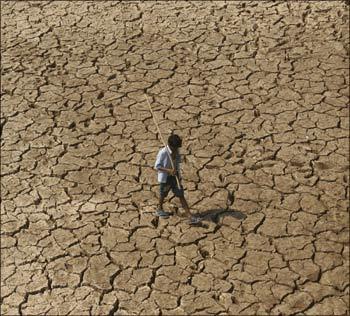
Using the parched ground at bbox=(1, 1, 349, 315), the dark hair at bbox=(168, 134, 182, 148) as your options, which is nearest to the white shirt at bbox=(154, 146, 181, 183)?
the dark hair at bbox=(168, 134, 182, 148)

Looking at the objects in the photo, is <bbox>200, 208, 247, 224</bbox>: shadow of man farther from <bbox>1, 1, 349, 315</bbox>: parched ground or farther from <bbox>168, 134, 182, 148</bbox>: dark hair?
<bbox>168, 134, 182, 148</bbox>: dark hair

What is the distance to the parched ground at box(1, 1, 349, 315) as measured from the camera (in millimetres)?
5777

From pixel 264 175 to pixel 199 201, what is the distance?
827 millimetres

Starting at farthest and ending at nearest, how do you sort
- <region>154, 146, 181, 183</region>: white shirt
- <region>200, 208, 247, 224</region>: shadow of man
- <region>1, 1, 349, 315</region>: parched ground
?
<region>200, 208, 247, 224</region>: shadow of man
<region>154, 146, 181, 183</region>: white shirt
<region>1, 1, 349, 315</region>: parched ground

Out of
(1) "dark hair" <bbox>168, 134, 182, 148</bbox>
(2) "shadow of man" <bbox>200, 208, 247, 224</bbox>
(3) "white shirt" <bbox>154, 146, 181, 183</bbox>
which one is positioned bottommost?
(2) "shadow of man" <bbox>200, 208, 247, 224</bbox>

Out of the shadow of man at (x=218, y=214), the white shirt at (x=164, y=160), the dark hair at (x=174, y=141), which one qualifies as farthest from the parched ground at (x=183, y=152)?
the dark hair at (x=174, y=141)

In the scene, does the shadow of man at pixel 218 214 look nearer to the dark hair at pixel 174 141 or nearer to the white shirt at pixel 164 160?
the white shirt at pixel 164 160

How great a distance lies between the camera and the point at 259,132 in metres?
7.58

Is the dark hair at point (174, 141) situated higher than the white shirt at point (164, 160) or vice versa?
the dark hair at point (174, 141)

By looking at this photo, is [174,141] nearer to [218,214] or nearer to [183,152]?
[218,214]

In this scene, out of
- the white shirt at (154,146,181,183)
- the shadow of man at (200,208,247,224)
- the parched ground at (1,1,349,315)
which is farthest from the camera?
the shadow of man at (200,208,247,224)

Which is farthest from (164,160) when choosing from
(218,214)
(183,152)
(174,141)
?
(183,152)

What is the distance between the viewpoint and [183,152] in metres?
7.32

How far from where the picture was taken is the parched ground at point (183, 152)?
5777mm
